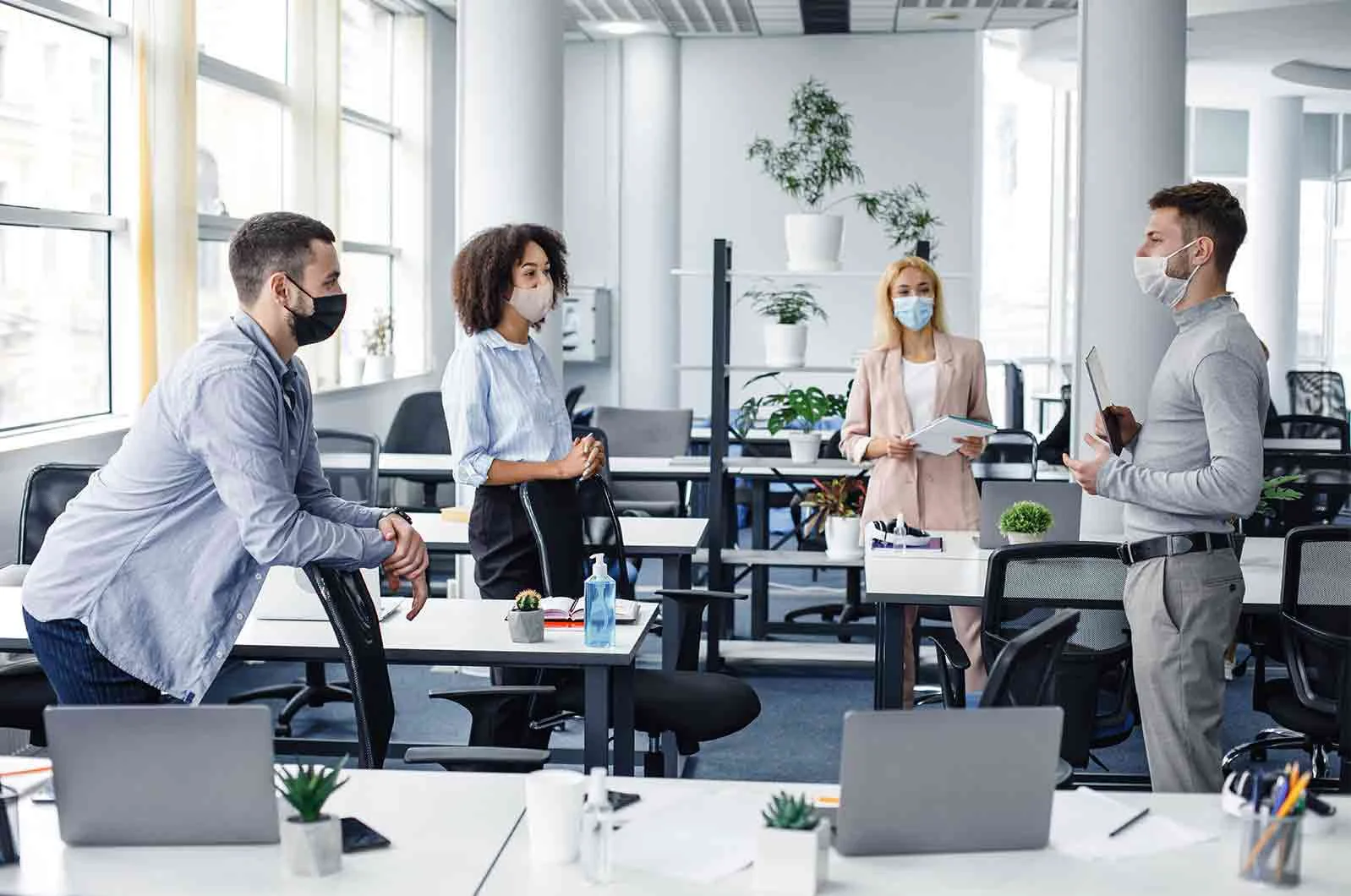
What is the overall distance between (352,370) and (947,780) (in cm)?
763

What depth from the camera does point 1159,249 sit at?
3295 mm

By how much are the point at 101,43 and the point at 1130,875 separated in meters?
5.76

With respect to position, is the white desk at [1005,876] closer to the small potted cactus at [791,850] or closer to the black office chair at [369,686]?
the small potted cactus at [791,850]

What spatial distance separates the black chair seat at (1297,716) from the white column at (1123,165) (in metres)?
1.77

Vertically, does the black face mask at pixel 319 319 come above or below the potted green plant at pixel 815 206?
below

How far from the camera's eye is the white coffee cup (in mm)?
2090

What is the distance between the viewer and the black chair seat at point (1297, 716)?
158 inches

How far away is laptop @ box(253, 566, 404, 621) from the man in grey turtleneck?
184cm

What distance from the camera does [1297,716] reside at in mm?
4055

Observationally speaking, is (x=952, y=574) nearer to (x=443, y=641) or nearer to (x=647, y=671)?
(x=647, y=671)

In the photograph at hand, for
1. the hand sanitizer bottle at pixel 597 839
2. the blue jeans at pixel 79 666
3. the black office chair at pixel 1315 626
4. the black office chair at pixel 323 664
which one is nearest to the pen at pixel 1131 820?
the hand sanitizer bottle at pixel 597 839

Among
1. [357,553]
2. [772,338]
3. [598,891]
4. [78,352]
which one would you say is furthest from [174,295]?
[598,891]

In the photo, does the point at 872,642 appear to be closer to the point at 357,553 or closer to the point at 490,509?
the point at 490,509

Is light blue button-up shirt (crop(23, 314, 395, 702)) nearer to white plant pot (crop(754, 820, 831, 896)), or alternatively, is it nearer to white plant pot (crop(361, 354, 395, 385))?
white plant pot (crop(754, 820, 831, 896))
